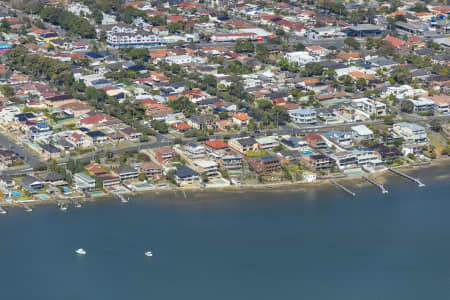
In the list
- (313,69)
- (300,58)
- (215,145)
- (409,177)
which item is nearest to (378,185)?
(409,177)

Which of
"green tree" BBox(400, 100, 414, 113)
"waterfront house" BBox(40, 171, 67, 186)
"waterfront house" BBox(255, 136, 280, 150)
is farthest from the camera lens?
"green tree" BBox(400, 100, 414, 113)

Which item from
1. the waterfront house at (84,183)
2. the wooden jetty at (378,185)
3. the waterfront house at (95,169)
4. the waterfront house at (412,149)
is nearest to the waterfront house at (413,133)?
the waterfront house at (412,149)

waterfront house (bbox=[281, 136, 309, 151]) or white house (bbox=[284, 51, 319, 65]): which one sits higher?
white house (bbox=[284, 51, 319, 65])

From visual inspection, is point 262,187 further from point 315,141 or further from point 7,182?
point 7,182

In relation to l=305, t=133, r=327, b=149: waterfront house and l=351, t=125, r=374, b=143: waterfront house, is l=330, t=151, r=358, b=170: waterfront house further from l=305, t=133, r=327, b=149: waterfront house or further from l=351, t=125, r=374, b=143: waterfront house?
l=351, t=125, r=374, b=143: waterfront house

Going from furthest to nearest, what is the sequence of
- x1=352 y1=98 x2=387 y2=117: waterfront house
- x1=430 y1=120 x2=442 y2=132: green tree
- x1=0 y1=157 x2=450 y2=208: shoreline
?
x1=352 y1=98 x2=387 y2=117: waterfront house < x1=430 y1=120 x2=442 y2=132: green tree < x1=0 y1=157 x2=450 y2=208: shoreline

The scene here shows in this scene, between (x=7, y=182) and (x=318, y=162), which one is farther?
(x=318, y=162)

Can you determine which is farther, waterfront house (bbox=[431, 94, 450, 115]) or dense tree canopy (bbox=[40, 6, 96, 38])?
dense tree canopy (bbox=[40, 6, 96, 38])

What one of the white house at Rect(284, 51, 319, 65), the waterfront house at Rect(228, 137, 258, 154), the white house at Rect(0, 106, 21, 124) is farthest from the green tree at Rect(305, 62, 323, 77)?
the white house at Rect(0, 106, 21, 124)

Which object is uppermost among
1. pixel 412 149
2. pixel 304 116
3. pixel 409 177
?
pixel 304 116

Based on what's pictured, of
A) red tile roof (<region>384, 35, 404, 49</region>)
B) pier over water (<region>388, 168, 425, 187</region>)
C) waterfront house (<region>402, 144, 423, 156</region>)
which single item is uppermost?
red tile roof (<region>384, 35, 404, 49</region>)

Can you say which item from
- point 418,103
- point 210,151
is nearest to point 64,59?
point 210,151
